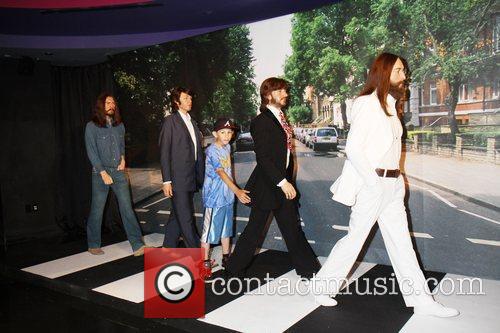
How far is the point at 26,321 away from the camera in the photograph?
128 inches

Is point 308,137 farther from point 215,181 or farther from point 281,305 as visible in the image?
point 281,305

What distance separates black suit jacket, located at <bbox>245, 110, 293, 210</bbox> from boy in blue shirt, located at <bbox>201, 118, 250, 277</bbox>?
0.36 meters

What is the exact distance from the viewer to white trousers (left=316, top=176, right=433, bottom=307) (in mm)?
2824

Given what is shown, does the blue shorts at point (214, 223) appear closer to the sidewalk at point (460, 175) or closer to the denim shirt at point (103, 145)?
the denim shirt at point (103, 145)

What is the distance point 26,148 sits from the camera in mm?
5559

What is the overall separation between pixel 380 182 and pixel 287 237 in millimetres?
1027

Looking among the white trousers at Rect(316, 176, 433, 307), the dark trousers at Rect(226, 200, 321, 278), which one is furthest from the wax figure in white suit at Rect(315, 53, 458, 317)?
the dark trousers at Rect(226, 200, 321, 278)

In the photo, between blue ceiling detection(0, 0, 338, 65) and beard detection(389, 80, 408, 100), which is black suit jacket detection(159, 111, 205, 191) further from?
beard detection(389, 80, 408, 100)

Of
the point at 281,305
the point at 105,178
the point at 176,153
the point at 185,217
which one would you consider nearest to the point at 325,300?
the point at 281,305

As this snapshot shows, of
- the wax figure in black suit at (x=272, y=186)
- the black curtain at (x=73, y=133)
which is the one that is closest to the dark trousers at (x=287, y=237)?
the wax figure in black suit at (x=272, y=186)

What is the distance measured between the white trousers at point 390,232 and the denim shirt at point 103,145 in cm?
279

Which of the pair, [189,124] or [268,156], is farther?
[189,124]

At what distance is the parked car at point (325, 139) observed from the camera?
173 inches

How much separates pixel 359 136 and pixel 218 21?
8.22 ft
